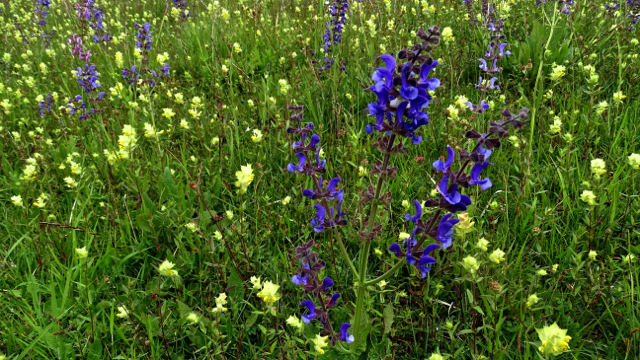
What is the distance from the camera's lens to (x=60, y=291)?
1.95 meters

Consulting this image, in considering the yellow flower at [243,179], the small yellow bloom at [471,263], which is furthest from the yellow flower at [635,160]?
the yellow flower at [243,179]

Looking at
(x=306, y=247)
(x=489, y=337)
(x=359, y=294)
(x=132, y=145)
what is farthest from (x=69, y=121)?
(x=489, y=337)

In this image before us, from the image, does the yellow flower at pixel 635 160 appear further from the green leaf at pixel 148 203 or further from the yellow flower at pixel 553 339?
the green leaf at pixel 148 203

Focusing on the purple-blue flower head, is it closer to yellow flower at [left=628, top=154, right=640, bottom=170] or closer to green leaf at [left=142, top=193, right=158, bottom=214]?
yellow flower at [left=628, top=154, right=640, bottom=170]

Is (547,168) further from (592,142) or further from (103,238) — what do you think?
(103,238)

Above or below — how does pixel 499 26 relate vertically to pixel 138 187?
above

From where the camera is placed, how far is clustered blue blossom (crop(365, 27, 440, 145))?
1124mm

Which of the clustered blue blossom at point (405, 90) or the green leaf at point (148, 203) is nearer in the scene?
the clustered blue blossom at point (405, 90)

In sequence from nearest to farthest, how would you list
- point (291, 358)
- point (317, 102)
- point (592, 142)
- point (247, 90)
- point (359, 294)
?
point (359, 294) < point (291, 358) < point (592, 142) < point (317, 102) < point (247, 90)

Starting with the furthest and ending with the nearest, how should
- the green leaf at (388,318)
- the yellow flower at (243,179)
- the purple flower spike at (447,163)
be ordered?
1. the yellow flower at (243,179)
2. the green leaf at (388,318)
3. the purple flower spike at (447,163)

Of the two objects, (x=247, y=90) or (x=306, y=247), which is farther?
(x=247, y=90)

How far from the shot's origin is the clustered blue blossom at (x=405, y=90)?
1.12 m

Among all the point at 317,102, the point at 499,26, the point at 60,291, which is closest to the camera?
the point at 60,291

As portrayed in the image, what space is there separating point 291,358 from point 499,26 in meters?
2.88
